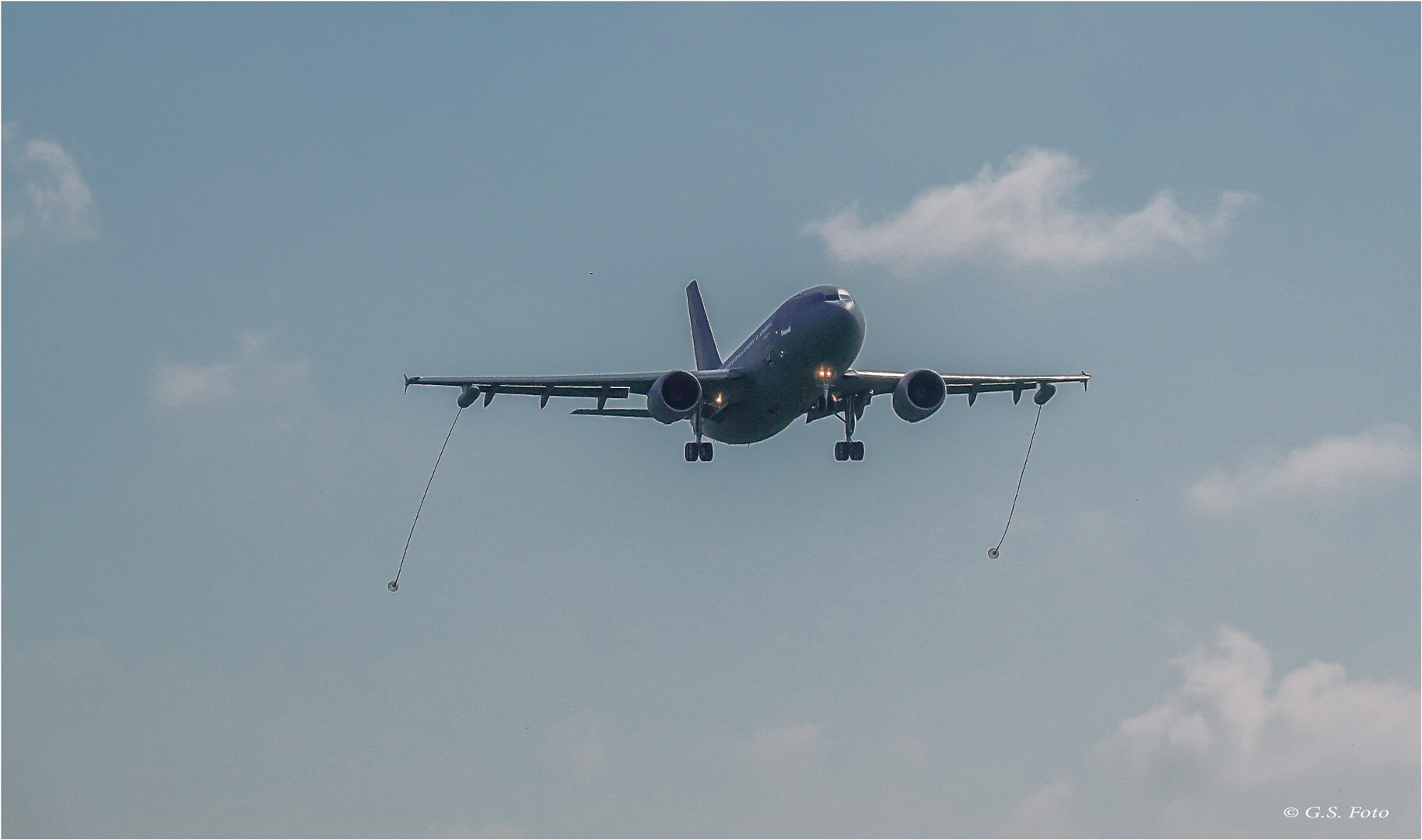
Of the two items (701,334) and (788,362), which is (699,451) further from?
(701,334)

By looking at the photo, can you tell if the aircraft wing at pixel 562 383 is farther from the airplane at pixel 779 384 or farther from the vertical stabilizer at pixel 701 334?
the vertical stabilizer at pixel 701 334

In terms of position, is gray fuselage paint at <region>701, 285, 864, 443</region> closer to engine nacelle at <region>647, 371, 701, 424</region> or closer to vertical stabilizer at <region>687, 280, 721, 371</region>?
engine nacelle at <region>647, 371, 701, 424</region>

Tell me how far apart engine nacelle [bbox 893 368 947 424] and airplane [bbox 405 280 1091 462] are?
0.09ft

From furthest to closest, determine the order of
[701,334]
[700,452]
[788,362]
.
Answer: [701,334] < [700,452] < [788,362]

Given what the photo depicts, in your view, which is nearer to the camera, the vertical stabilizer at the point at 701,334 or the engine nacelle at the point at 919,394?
the engine nacelle at the point at 919,394

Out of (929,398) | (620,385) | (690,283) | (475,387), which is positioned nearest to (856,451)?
(929,398)

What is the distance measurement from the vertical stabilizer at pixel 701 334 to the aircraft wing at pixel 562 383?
51.1 feet

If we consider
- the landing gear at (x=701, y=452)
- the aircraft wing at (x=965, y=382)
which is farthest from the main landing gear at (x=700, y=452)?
the aircraft wing at (x=965, y=382)

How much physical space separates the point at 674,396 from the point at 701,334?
80.9ft

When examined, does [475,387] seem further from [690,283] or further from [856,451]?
[690,283]

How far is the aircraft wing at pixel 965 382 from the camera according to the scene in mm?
62781

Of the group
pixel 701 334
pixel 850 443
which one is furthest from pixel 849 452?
pixel 701 334

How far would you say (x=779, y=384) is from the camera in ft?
193

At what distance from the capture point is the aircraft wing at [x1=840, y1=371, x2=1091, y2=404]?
62.8 meters
